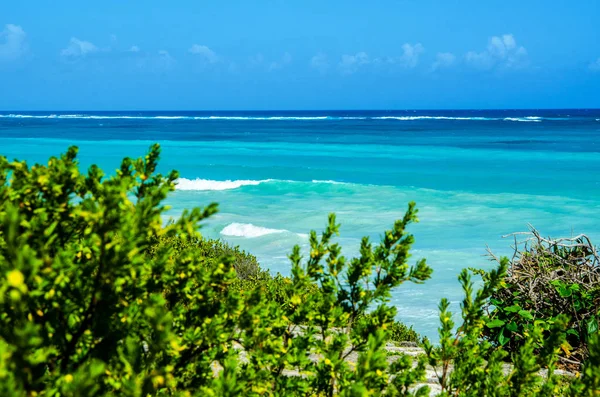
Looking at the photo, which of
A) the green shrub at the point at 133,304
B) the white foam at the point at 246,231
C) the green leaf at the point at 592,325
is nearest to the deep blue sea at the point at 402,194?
the white foam at the point at 246,231

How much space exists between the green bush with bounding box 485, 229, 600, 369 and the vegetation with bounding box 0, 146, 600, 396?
3.34 metres

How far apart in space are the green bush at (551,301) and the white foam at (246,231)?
418 inches

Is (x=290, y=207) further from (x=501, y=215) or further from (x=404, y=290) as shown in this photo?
(x=404, y=290)

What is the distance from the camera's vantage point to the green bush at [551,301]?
→ 621 centimetres

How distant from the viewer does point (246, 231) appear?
17.0 metres

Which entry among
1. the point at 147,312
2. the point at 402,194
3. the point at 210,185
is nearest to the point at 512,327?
the point at 147,312

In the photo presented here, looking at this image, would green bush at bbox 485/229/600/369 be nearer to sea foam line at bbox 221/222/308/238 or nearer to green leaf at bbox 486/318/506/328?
green leaf at bbox 486/318/506/328

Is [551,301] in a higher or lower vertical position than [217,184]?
lower

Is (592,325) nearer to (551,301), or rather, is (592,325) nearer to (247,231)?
(551,301)

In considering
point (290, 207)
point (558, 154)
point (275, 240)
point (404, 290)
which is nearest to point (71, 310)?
point (404, 290)

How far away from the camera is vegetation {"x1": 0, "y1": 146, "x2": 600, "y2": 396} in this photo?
1869 mm

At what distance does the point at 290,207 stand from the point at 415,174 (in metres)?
12.7

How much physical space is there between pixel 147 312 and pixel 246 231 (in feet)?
49.7

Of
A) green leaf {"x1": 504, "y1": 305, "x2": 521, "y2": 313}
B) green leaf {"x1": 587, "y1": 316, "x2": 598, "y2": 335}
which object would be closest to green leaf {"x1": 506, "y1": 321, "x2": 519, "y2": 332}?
green leaf {"x1": 504, "y1": 305, "x2": 521, "y2": 313}
